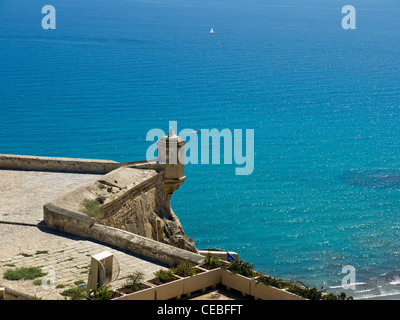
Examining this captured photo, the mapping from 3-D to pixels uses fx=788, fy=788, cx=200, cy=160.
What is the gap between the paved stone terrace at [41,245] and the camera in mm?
17458

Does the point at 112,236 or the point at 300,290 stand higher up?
the point at 112,236

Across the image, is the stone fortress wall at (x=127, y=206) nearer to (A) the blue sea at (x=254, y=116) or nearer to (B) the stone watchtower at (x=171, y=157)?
(B) the stone watchtower at (x=171, y=157)

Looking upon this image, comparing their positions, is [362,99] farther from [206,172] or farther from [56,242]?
[56,242]

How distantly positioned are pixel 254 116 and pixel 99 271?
53605 millimetres

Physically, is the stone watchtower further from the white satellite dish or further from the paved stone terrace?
the white satellite dish

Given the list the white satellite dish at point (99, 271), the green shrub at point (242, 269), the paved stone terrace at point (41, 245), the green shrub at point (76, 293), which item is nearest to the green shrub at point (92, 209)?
the paved stone terrace at point (41, 245)

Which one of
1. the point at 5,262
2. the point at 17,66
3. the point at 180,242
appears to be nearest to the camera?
the point at 5,262

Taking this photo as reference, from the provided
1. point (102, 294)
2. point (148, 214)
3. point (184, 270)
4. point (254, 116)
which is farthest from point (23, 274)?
point (254, 116)

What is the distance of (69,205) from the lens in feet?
70.1

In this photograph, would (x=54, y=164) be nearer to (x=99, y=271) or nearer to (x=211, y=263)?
(x=211, y=263)

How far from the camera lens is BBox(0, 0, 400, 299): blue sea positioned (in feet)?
136

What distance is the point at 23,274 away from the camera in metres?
17.6

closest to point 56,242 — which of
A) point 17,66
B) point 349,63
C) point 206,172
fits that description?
point 206,172
